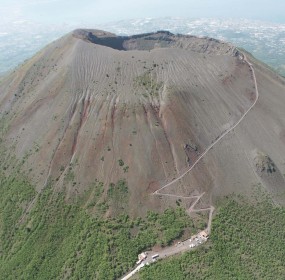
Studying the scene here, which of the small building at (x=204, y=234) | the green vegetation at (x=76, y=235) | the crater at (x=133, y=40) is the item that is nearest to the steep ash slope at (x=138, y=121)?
the green vegetation at (x=76, y=235)

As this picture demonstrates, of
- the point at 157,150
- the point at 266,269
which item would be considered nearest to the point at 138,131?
the point at 157,150

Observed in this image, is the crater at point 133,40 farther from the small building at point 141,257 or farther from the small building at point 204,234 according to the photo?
the small building at point 141,257

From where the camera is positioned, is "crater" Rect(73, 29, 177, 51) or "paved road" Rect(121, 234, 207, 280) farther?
"crater" Rect(73, 29, 177, 51)

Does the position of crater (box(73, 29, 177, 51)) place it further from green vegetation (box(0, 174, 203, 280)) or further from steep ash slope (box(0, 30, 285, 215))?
green vegetation (box(0, 174, 203, 280))

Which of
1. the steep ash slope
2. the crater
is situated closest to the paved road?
the steep ash slope

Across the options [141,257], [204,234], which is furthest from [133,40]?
[141,257]

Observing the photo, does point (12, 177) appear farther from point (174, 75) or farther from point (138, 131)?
point (174, 75)
